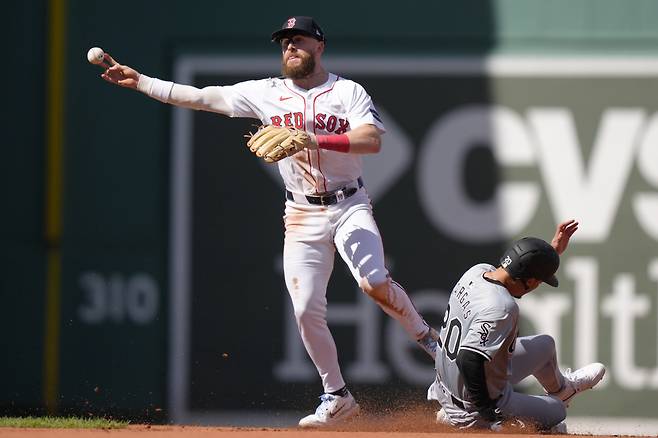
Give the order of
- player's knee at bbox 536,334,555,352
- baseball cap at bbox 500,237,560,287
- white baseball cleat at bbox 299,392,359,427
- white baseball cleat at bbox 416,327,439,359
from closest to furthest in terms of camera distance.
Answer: baseball cap at bbox 500,237,560,287
player's knee at bbox 536,334,555,352
white baseball cleat at bbox 299,392,359,427
white baseball cleat at bbox 416,327,439,359

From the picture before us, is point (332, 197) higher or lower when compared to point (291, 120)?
lower

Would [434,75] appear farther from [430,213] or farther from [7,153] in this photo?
[7,153]

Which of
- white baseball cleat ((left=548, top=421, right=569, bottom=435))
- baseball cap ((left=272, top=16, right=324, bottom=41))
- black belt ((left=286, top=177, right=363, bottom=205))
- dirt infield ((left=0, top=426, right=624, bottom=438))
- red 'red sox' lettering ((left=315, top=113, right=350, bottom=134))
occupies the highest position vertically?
baseball cap ((left=272, top=16, right=324, bottom=41))

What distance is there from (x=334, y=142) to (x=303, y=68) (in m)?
0.53

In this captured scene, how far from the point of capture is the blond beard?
6.42m

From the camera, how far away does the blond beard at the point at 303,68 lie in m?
6.42

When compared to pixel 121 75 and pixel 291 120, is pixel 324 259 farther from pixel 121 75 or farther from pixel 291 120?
pixel 121 75

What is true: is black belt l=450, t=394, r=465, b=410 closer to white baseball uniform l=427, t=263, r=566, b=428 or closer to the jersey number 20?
white baseball uniform l=427, t=263, r=566, b=428

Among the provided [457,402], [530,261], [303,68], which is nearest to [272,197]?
[303,68]

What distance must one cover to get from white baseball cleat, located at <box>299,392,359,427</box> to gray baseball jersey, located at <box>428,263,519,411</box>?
20.5 inches

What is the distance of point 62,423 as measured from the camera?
6.83 m

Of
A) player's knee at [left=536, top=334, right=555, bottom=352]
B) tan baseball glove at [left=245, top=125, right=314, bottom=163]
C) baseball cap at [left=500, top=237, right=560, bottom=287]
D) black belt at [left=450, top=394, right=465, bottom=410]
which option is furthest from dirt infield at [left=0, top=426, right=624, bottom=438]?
tan baseball glove at [left=245, top=125, right=314, bottom=163]

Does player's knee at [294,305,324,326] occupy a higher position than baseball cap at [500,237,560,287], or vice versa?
baseball cap at [500,237,560,287]

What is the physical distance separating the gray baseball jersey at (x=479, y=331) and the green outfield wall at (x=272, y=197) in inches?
76.2
